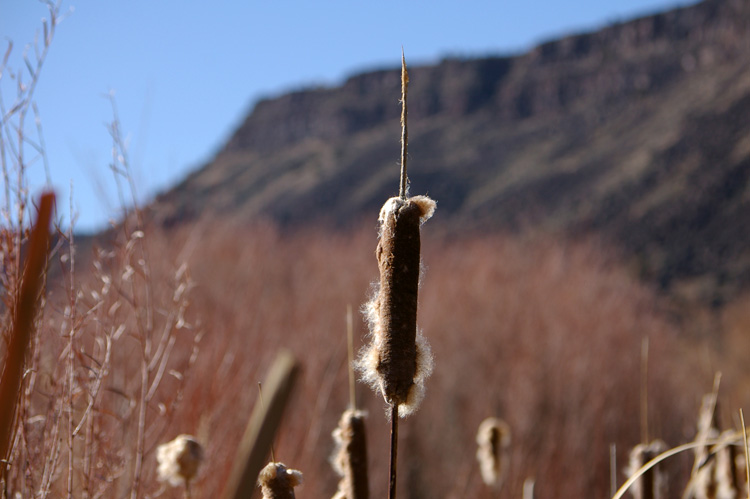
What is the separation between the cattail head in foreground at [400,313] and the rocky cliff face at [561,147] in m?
17.3

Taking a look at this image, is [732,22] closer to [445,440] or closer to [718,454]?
[445,440]

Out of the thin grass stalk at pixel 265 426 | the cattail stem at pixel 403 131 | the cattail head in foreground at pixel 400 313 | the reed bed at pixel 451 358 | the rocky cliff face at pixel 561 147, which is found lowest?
the thin grass stalk at pixel 265 426

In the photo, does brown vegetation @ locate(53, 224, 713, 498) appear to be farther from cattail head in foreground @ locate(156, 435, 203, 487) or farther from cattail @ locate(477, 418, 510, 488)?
cattail head in foreground @ locate(156, 435, 203, 487)

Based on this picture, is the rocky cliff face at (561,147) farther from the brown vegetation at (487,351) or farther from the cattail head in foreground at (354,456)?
the cattail head in foreground at (354,456)

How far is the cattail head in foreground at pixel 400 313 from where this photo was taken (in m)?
0.68

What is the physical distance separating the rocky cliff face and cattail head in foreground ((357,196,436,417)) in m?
17.3

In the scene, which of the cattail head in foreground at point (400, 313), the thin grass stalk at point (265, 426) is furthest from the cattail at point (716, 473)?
the thin grass stalk at point (265, 426)

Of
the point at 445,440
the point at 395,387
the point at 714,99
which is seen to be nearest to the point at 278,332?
the point at 445,440

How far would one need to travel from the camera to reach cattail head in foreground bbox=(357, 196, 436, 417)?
68 centimetres

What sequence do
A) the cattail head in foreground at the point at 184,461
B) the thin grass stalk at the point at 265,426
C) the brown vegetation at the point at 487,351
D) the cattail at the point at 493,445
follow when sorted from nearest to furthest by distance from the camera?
the thin grass stalk at the point at 265,426 < the cattail head in foreground at the point at 184,461 < the cattail at the point at 493,445 < the brown vegetation at the point at 487,351

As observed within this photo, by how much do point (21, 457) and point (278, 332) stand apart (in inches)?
391

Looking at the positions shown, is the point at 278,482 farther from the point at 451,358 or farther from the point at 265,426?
the point at 451,358

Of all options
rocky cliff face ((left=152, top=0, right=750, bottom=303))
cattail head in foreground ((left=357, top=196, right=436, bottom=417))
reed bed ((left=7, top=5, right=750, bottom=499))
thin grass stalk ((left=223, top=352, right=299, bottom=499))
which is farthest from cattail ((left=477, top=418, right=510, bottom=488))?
rocky cliff face ((left=152, top=0, right=750, bottom=303))

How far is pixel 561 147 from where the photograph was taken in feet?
110
